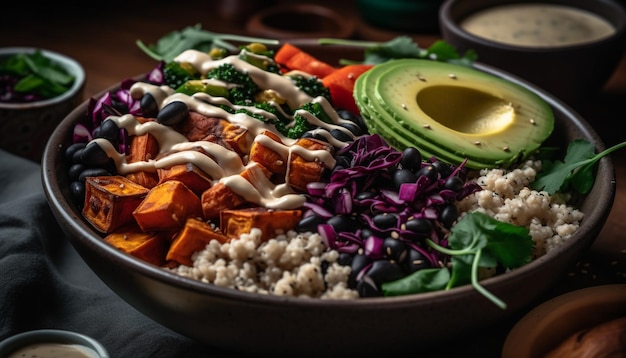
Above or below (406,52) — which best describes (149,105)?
above

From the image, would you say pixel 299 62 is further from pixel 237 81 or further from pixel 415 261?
pixel 415 261

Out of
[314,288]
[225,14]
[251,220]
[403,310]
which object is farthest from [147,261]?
[225,14]

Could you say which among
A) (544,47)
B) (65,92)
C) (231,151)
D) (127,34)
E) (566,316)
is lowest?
(127,34)

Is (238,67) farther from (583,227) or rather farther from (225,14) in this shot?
(225,14)

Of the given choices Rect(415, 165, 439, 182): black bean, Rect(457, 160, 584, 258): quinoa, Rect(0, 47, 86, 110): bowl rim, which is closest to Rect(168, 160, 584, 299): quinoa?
Rect(457, 160, 584, 258): quinoa

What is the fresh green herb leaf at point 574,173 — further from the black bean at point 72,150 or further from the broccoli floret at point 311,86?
the black bean at point 72,150

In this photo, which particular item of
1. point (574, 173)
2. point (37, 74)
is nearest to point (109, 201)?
point (574, 173)

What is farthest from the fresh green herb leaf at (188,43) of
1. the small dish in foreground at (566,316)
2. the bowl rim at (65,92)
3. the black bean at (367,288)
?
the small dish in foreground at (566,316)
